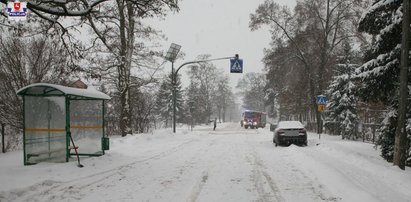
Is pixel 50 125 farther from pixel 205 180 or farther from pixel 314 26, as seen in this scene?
pixel 314 26

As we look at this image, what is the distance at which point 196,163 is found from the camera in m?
12.9

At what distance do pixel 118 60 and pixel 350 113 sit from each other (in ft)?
58.4

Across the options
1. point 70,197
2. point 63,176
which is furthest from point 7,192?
point 63,176

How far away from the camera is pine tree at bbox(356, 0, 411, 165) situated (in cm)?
1228

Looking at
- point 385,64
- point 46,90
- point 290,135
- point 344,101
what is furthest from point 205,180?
point 344,101

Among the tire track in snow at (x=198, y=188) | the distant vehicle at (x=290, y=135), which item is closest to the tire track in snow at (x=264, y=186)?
the tire track in snow at (x=198, y=188)

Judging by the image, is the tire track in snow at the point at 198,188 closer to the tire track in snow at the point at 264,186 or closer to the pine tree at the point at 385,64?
the tire track in snow at the point at 264,186

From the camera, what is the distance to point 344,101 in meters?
27.2

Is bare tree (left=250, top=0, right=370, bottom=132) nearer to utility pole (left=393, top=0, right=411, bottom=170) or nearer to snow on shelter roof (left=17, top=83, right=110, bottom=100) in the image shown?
utility pole (left=393, top=0, right=411, bottom=170)

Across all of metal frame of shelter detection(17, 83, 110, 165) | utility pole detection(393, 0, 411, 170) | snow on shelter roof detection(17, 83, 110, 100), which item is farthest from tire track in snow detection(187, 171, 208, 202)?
utility pole detection(393, 0, 411, 170)

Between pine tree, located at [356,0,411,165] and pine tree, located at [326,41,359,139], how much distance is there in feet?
40.8

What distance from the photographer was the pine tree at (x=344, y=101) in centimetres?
2635

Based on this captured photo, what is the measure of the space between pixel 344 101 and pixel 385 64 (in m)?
15.2

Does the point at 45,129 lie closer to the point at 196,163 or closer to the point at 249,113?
the point at 196,163
